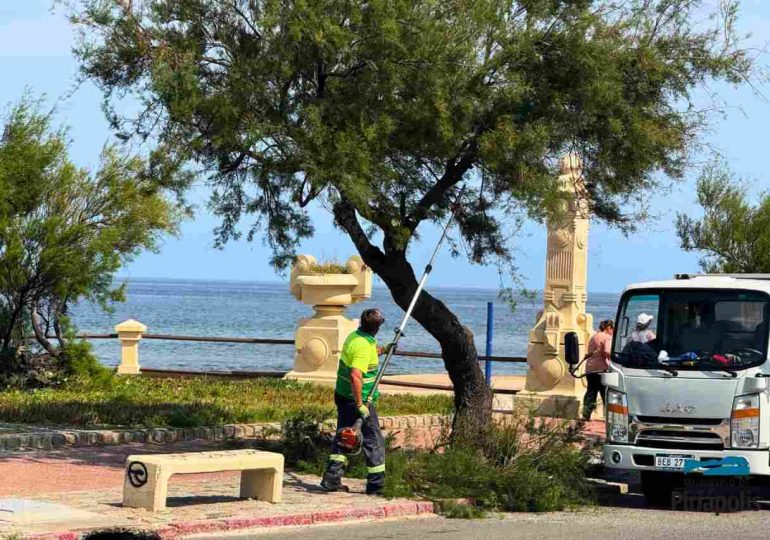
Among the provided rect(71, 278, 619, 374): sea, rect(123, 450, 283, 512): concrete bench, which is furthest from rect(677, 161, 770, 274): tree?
rect(123, 450, 283, 512): concrete bench

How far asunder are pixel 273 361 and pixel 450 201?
40.2 metres

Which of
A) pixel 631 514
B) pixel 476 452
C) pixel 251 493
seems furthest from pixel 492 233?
pixel 251 493

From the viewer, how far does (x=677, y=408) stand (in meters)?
14.4

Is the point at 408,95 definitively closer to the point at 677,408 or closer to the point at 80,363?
the point at 677,408

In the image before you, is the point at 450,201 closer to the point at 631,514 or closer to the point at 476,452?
the point at 476,452

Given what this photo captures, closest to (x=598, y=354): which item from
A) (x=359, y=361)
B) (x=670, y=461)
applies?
(x=670, y=461)

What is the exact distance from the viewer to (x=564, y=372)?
75.3ft

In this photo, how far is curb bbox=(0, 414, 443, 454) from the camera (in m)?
16.0

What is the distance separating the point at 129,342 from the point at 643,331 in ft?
56.1

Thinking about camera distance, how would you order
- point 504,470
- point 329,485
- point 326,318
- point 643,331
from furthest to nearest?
point 326,318
point 643,331
point 504,470
point 329,485

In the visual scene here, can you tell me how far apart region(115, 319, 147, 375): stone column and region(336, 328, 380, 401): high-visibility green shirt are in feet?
53.6

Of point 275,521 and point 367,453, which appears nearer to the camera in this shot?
point 275,521

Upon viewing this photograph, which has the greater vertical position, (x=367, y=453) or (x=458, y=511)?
(x=367, y=453)

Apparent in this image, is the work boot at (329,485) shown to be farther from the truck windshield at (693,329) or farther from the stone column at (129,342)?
the stone column at (129,342)
